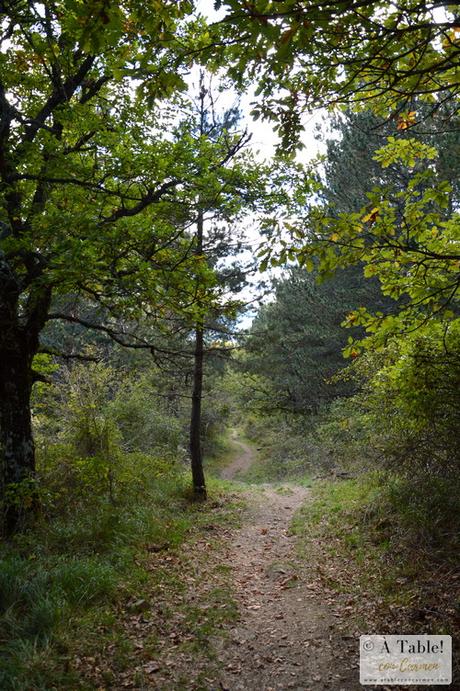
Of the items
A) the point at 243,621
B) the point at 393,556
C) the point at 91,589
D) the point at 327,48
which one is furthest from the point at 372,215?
the point at 91,589

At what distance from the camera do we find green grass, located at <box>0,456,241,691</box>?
12.9 ft

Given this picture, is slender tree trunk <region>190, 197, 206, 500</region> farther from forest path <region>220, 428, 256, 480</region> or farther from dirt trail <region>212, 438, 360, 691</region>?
forest path <region>220, 428, 256, 480</region>

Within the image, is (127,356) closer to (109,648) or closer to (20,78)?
(20,78)

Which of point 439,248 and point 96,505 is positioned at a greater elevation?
point 439,248

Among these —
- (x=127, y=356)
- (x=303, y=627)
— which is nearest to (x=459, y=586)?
(x=303, y=627)

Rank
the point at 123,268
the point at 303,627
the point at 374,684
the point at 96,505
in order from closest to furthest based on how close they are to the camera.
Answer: the point at 374,684
the point at 303,627
the point at 123,268
the point at 96,505

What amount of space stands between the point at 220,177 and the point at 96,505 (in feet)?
20.7

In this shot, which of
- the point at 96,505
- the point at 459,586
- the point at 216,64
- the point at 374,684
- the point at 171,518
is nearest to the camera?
the point at 216,64

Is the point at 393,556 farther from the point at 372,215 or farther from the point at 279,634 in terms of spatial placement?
the point at 372,215

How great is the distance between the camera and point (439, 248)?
4.40 m

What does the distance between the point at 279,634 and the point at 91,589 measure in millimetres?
2296

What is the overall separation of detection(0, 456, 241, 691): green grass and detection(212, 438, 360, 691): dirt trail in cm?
34

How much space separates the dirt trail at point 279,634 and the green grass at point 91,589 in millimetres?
340

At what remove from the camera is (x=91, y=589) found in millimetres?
5113
